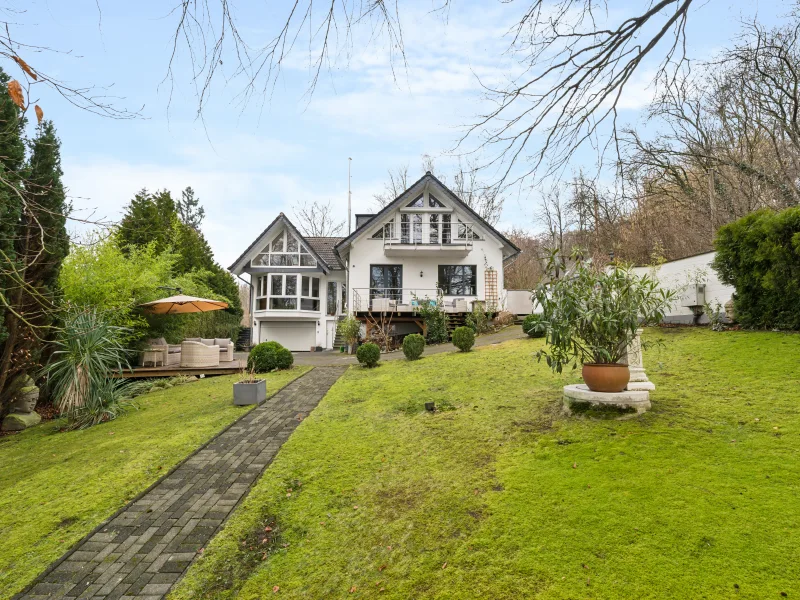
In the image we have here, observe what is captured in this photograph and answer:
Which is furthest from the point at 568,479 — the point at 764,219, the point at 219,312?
the point at 219,312

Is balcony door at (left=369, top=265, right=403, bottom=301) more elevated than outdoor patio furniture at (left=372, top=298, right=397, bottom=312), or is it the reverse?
balcony door at (left=369, top=265, right=403, bottom=301)

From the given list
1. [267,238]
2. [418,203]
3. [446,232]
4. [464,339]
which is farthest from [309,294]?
[464,339]

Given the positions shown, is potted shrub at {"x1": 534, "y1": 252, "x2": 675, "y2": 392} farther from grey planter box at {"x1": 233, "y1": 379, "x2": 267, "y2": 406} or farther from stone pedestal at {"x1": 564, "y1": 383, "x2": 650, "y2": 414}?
grey planter box at {"x1": 233, "y1": 379, "x2": 267, "y2": 406}

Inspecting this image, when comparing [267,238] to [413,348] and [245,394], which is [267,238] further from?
[245,394]

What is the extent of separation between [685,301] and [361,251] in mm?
13969

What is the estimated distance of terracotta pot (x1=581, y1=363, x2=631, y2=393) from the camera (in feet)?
18.2

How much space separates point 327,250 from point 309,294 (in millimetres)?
3441

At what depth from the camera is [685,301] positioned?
12.7 meters

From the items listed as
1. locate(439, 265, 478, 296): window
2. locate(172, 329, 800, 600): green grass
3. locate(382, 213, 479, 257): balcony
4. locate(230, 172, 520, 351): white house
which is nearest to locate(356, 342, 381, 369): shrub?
locate(172, 329, 800, 600): green grass

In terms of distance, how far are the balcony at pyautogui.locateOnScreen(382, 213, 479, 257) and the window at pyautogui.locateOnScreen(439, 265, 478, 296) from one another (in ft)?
2.96

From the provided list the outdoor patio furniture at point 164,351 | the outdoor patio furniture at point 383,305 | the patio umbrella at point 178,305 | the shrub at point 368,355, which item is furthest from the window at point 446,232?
the outdoor patio furniture at point 164,351

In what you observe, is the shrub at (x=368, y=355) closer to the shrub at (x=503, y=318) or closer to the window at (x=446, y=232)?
the shrub at (x=503, y=318)

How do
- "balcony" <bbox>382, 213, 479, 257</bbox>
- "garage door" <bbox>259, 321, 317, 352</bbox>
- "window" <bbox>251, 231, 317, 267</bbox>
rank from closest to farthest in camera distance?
"balcony" <bbox>382, 213, 479, 257</bbox>, "window" <bbox>251, 231, 317, 267</bbox>, "garage door" <bbox>259, 321, 317, 352</bbox>

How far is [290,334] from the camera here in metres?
22.2
